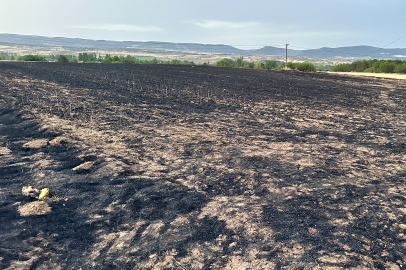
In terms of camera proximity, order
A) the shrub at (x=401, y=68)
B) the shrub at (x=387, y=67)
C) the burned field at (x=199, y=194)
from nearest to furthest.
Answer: the burned field at (x=199, y=194), the shrub at (x=401, y=68), the shrub at (x=387, y=67)

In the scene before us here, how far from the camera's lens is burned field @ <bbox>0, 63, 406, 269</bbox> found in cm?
353

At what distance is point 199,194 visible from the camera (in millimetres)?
5035

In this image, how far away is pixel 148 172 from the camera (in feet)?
19.4

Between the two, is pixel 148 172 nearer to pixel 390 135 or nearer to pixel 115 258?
pixel 115 258

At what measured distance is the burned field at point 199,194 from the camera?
11.6 ft

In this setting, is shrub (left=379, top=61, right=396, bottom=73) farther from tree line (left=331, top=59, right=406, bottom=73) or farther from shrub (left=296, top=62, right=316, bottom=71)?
shrub (left=296, top=62, right=316, bottom=71)

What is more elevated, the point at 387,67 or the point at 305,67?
the point at 305,67

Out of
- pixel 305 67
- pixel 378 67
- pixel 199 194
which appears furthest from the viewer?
pixel 305 67

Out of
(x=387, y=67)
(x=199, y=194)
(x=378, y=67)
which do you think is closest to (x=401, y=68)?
(x=387, y=67)

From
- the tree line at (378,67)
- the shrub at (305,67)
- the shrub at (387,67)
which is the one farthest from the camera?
the shrub at (305,67)

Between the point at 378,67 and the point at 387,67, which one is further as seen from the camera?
the point at 378,67

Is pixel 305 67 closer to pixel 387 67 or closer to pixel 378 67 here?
pixel 378 67

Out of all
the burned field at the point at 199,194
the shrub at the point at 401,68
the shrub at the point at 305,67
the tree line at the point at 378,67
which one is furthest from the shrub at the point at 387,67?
the burned field at the point at 199,194

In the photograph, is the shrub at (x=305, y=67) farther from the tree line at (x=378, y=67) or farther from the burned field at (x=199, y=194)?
the burned field at (x=199, y=194)
